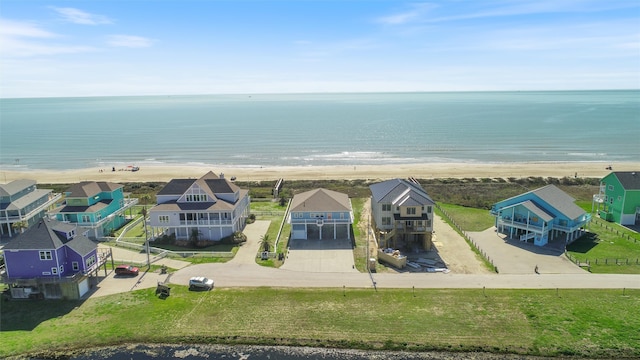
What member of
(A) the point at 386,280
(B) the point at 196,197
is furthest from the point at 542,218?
(B) the point at 196,197

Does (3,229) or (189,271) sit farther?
(3,229)

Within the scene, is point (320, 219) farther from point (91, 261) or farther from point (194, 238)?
point (91, 261)

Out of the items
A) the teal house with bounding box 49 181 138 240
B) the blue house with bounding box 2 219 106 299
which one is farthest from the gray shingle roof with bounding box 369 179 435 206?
the teal house with bounding box 49 181 138 240

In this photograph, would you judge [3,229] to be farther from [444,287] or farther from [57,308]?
[444,287]

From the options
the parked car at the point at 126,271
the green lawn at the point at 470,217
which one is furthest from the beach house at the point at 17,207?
the green lawn at the point at 470,217

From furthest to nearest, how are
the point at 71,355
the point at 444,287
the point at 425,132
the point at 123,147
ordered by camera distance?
1. the point at 425,132
2. the point at 123,147
3. the point at 444,287
4. the point at 71,355

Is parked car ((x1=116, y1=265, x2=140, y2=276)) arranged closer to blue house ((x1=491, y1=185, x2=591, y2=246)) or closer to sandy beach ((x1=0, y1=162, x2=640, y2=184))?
blue house ((x1=491, y1=185, x2=591, y2=246))

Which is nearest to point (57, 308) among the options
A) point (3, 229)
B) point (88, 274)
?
point (88, 274)
